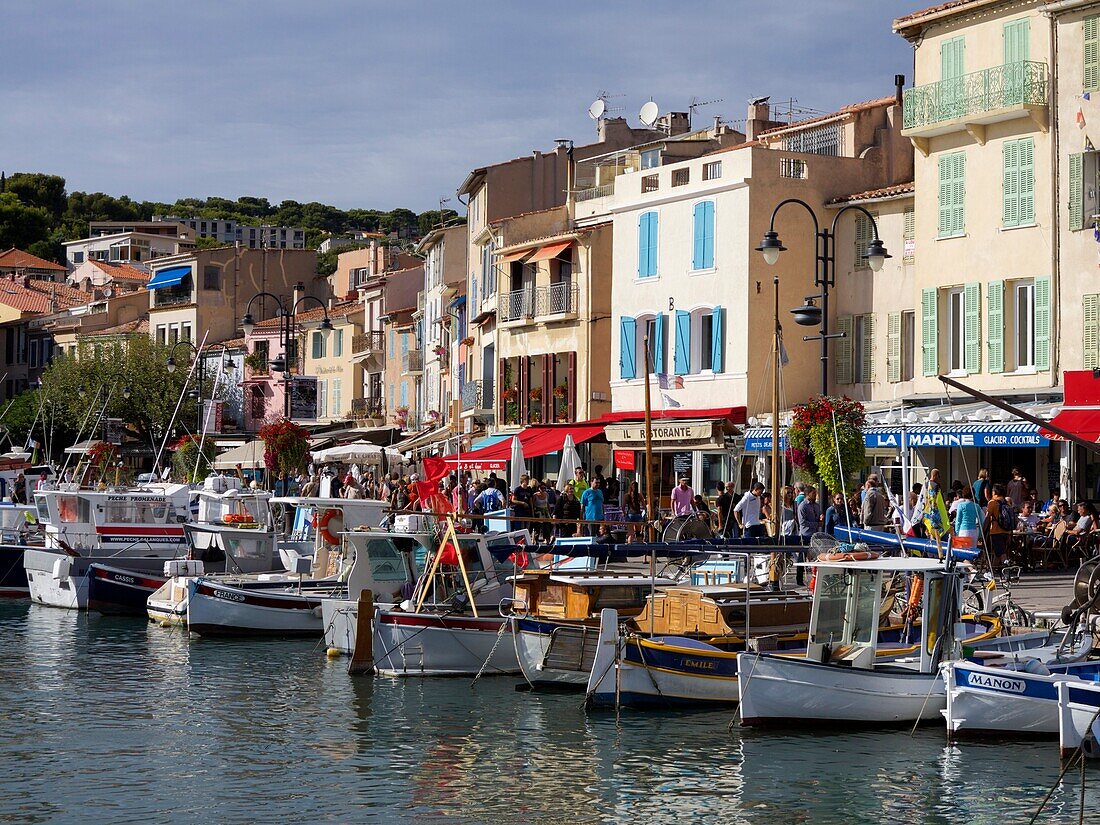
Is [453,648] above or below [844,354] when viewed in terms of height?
below

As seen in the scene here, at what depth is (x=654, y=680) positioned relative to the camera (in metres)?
22.6

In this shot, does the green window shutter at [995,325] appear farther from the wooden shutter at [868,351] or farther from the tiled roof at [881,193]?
the wooden shutter at [868,351]

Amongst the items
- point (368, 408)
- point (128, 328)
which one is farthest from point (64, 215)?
point (368, 408)

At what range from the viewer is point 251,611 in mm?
31562

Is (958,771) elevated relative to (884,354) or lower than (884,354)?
lower

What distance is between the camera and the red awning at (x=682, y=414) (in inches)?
1788

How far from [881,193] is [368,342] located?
135 ft

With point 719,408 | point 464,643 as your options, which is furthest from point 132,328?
point 464,643

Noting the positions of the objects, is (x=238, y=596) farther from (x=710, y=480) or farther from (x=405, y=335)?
(x=405, y=335)

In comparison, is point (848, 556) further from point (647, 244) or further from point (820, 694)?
point (647, 244)

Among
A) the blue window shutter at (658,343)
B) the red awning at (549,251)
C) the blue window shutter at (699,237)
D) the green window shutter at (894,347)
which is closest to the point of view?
the green window shutter at (894,347)

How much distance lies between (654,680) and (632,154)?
33383 mm

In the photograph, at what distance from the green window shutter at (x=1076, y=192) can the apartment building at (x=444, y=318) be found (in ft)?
98.9

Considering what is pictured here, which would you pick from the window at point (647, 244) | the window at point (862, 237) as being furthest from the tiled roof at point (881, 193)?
the window at point (647, 244)
